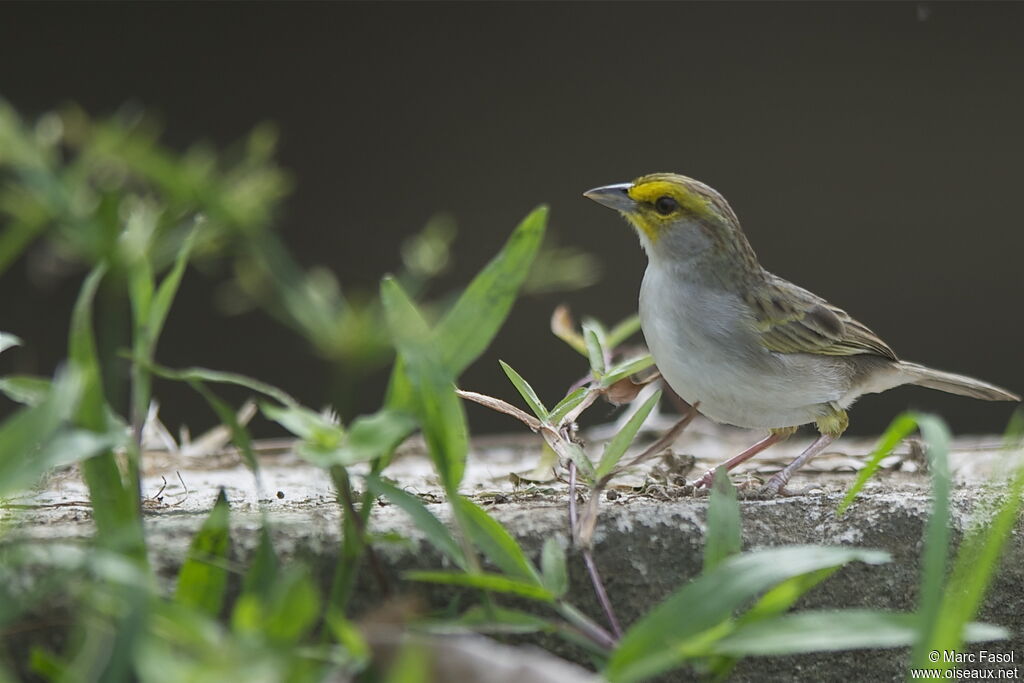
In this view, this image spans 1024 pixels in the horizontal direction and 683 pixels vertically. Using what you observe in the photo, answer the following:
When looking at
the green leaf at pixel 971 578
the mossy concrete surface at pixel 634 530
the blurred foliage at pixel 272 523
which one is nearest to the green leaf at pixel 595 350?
the mossy concrete surface at pixel 634 530

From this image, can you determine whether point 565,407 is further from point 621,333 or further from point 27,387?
point 27,387

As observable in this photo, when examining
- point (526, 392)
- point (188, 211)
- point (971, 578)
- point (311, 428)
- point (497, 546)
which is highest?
point (188, 211)

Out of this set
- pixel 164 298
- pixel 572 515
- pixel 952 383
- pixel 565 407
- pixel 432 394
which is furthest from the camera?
pixel 952 383

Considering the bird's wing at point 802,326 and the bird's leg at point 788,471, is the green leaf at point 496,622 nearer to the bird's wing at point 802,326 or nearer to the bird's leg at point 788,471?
the bird's leg at point 788,471

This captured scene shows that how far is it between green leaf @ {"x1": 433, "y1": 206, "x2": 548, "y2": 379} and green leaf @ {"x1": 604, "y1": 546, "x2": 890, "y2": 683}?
1.48ft

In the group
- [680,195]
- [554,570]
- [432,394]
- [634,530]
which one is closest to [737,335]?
[680,195]

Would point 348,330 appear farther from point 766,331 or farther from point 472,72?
point 472,72

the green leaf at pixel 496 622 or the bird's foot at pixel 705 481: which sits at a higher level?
the green leaf at pixel 496 622

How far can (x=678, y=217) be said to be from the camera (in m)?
3.15

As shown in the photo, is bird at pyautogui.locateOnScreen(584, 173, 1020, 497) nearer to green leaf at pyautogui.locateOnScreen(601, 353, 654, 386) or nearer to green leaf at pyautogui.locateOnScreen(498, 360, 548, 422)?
green leaf at pyautogui.locateOnScreen(601, 353, 654, 386)

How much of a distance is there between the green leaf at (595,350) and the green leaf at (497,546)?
0.73 meters

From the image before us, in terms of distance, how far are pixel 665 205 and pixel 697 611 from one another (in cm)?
181

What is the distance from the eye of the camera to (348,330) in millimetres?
1025

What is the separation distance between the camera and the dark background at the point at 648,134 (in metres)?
6.77
